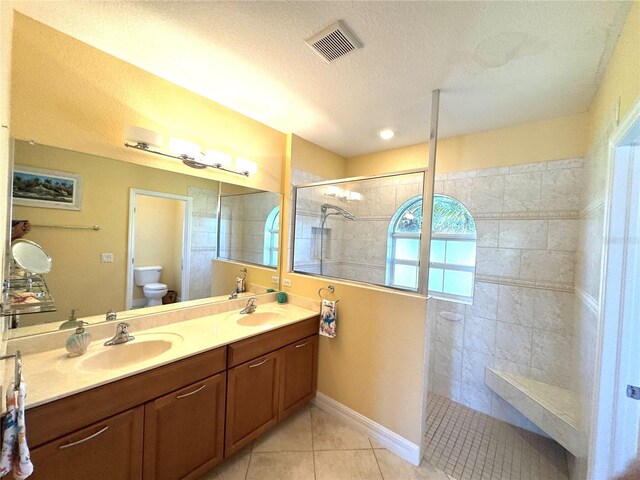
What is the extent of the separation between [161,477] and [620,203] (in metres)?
2.62

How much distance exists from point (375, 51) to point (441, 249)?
6.65 ft

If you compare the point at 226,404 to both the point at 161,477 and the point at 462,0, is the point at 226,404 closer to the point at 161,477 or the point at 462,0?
the point at 161,477

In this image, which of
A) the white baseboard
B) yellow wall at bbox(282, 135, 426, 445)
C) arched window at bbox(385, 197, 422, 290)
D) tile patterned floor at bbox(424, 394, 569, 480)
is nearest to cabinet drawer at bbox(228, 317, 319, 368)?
yellow wall at bbox(282, 135, 426, 445)

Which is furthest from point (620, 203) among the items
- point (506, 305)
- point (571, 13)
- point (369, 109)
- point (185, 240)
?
point (185, 240)

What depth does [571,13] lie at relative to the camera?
113cm

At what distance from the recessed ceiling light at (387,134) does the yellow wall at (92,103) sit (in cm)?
145

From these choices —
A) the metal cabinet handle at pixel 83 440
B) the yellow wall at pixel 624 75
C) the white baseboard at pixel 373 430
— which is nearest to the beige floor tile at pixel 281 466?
the white baseboard at pixel 373 430

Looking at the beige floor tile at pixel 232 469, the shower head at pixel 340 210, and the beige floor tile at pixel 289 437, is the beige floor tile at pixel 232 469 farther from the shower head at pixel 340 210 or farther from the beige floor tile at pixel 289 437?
the shower head at pixel 340 210

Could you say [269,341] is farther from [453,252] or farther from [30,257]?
[453,252]

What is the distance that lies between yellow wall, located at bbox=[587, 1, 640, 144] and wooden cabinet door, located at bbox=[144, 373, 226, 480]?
2.44 m

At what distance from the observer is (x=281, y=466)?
169cm

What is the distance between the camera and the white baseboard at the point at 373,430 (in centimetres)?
179

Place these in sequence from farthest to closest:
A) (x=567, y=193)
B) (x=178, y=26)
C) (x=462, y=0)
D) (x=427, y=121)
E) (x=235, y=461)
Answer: (x=427, y=121) → (x=567, y=193) → (x=235, y=461) → (x=178, y=26) → (x=462, y=0)

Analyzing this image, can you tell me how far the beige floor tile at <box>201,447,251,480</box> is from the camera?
1.59 meters
